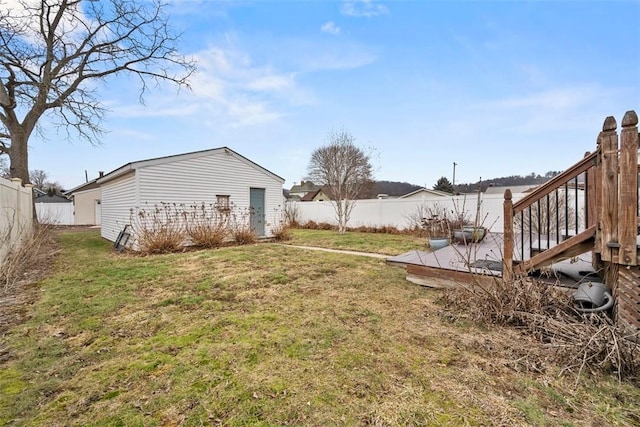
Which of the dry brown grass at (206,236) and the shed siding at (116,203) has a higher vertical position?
the shed siding at (116,203)

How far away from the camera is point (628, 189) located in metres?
2.68

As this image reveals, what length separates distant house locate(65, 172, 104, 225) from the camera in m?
23.3

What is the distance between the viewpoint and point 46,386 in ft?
6.59

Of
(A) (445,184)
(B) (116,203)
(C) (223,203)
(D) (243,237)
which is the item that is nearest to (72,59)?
(B) (116,203)

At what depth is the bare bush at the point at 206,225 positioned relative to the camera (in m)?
9.24

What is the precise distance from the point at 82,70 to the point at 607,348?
708 inches

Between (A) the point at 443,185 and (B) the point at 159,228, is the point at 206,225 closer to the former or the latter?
(B) the point at 159,228

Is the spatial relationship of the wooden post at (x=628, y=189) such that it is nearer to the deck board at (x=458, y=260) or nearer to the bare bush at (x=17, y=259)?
the deck board at (x=458, y=260)

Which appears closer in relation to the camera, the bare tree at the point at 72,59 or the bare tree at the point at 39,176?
the bare tree at the point at 72,59

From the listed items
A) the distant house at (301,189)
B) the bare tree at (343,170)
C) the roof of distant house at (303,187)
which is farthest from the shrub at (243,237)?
the roof of distant house at (303,187)

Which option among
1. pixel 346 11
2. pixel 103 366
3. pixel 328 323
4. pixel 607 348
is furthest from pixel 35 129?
pixel 607 348

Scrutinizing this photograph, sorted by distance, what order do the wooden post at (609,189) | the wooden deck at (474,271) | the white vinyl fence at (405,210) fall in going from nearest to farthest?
the wooden post at (609,189)
the wooden deck at (474,271)
the white vinyl fence at (405,210)

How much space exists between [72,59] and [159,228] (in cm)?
970

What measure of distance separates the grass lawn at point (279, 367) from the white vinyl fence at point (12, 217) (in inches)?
82.7
